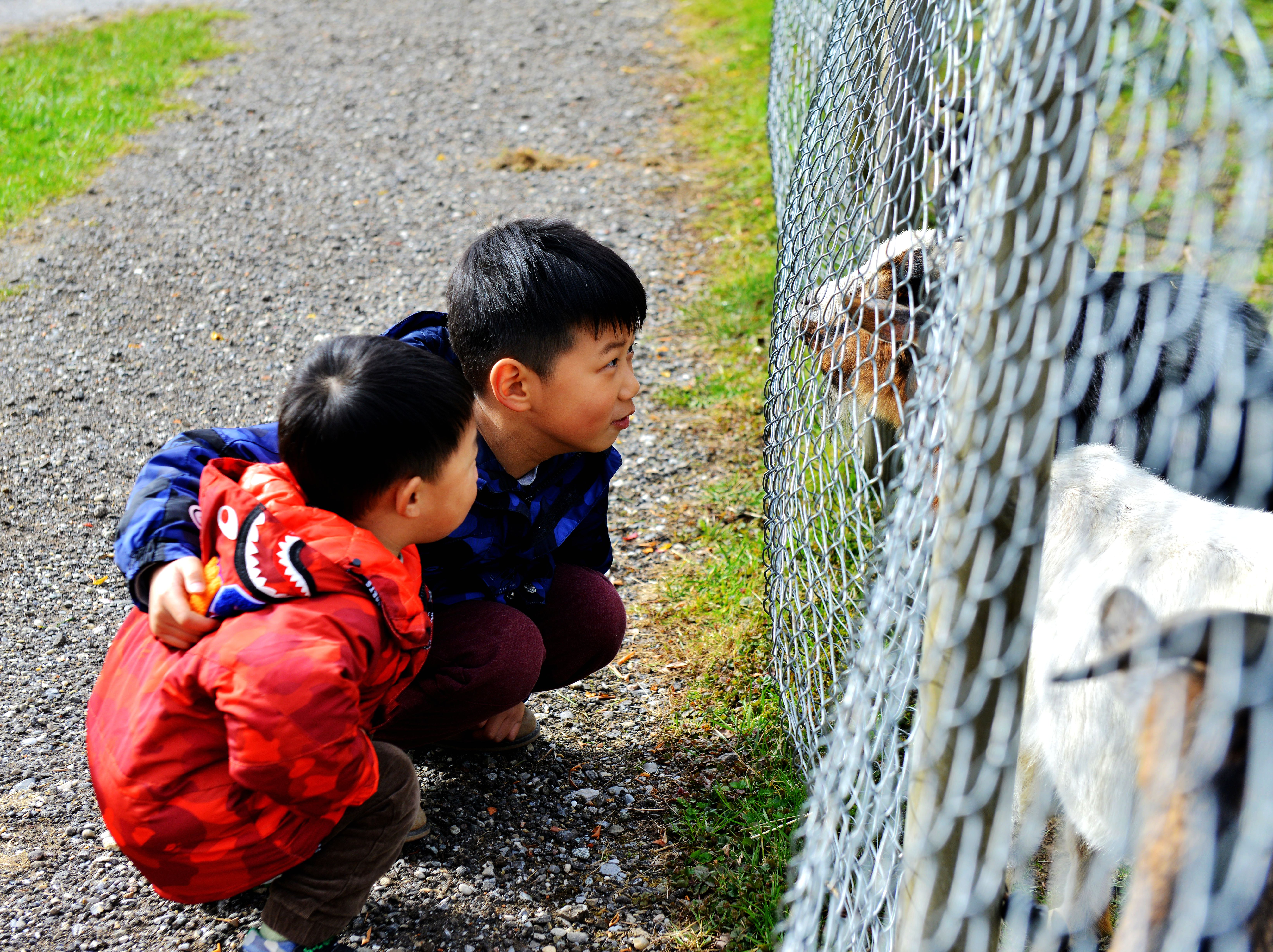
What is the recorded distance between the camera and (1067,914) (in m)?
1.84

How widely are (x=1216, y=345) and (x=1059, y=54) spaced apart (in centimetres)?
160

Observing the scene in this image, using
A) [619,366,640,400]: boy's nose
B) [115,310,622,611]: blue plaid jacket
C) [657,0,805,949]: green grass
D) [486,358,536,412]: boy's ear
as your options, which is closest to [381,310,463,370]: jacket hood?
[115,310,622,611]: blue plaid jacket

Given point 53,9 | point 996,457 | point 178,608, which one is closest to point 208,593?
point 178,608

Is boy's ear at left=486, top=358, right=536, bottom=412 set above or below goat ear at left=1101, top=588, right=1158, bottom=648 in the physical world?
below

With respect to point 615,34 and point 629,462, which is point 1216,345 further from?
point 615,34

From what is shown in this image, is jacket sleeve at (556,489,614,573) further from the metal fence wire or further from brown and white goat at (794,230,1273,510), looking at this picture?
brown and white goat at (794,230,1273,510)

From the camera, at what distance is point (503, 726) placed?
2365 mm

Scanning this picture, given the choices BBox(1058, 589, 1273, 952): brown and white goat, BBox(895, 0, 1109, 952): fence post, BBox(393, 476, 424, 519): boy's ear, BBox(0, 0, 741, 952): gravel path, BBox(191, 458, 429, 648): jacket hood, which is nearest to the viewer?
BBox(1058, 589, 1273, 952): brown and white goat

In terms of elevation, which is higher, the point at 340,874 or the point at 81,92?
the point at 81,92

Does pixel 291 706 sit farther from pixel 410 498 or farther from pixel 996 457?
pixel 996 457

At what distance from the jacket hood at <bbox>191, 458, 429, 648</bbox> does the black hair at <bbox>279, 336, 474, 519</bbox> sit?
0.20 feet

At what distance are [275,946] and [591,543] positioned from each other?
1.09m

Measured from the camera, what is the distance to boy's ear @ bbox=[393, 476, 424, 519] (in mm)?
1816

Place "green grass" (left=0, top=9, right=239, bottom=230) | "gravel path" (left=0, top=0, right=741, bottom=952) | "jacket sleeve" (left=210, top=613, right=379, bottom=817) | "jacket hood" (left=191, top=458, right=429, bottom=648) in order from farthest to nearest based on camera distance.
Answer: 1. "green grass" (left=0, top=9, right=239, bottom=230)
2. "gravel path" (left=0, top=0, right=741, bottom=952)
3. "jacket hood" (left=191, top=458, right=429, bottom=648)
4. "jacket sleeve" (left=210, top=613, right=379, bottom=817)
